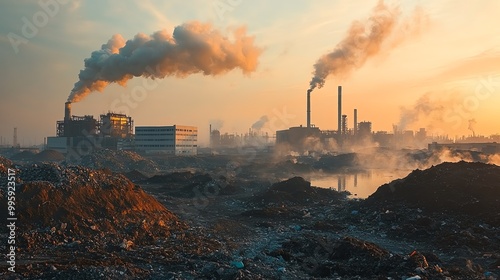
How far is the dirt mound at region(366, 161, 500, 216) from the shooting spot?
1738 centimetres

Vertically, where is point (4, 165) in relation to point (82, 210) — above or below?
above

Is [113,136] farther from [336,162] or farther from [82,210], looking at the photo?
[82,210]

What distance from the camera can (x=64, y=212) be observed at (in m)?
13.3

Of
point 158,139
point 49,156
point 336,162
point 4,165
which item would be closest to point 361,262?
point 4,165

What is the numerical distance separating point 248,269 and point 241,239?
473 centimetres

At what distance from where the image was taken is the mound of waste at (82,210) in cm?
1233

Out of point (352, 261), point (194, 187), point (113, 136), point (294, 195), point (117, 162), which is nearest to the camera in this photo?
point (352, 261)

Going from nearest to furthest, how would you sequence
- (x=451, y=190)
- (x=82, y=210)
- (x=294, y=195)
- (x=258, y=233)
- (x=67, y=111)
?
1. (x=82, y=210)
2. (x=258, y=233)
3. (x=451, y=190)
4. (x=294, y=195)
5. (x=67, y=111)

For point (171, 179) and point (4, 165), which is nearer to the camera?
point (4, 165)
